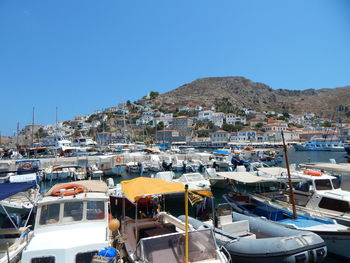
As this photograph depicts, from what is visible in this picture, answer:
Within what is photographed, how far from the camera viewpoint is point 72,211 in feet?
22.9

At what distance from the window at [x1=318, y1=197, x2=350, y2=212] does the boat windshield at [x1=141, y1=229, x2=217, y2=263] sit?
7804 millimetres

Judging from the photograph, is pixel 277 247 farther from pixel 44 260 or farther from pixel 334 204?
pixel 44 260

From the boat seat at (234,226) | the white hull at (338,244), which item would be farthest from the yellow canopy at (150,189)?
the white hull at (338,244)

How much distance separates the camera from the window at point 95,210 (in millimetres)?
7055

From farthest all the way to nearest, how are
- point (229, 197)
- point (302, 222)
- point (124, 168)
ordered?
point (124, 168), point (229, 197), point (302, 222)

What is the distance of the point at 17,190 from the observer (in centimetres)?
778

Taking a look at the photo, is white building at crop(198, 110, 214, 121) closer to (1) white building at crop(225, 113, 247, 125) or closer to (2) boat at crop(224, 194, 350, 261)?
(1) white building at crop(225, 113, 247, 125)

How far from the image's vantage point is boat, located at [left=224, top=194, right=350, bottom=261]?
8742 millimetres

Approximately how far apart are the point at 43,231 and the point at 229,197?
10674 millimetres

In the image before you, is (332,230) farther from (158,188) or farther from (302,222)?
(158,188)

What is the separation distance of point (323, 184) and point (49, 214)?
1202cm

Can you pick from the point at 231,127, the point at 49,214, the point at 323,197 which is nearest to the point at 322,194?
the point at 323,197

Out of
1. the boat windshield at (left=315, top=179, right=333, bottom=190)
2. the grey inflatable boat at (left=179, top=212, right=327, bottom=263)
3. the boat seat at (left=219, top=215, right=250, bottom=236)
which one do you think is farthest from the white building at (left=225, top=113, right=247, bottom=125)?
the grey inflatable boat at (left=179, top=212, right=327, bottom=263)

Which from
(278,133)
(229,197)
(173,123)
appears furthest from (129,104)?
(229,197)
